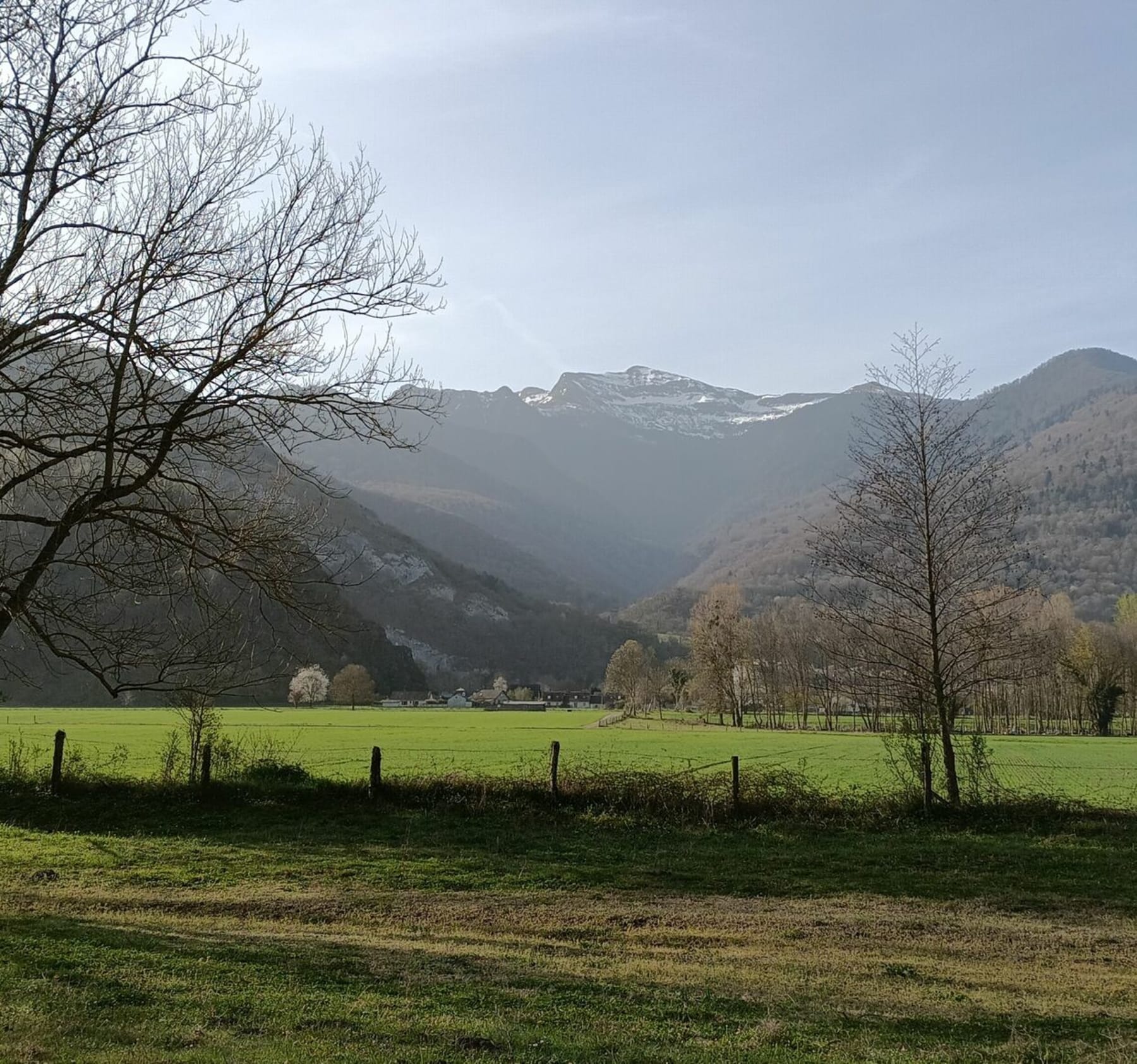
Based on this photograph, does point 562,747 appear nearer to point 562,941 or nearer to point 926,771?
point 926,771

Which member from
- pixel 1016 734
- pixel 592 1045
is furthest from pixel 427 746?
pixel 1016 734

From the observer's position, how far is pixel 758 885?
12.2 m

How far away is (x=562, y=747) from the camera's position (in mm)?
45500

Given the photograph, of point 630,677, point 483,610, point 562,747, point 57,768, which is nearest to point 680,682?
point 630,677

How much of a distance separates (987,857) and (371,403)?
1311 cm

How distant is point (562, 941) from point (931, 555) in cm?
1358

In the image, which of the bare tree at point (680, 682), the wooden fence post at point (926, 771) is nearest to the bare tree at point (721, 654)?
the bare tree at point (680, 682)

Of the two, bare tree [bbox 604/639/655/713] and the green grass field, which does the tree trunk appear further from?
bare tree [bbox 604/639/655/713]

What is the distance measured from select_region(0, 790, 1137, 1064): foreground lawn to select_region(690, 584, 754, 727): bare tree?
2105 inches

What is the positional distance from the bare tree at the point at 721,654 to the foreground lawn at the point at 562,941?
53.5 metres

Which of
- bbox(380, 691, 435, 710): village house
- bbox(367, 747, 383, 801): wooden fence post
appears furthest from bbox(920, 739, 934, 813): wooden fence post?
bbox(380, 691, 435, 710): village house

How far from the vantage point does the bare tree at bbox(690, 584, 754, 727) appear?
70750mm

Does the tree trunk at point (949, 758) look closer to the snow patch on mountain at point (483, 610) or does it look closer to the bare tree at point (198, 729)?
the bare tree at point (198, 729)

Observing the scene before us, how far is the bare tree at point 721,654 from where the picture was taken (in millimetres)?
70750
